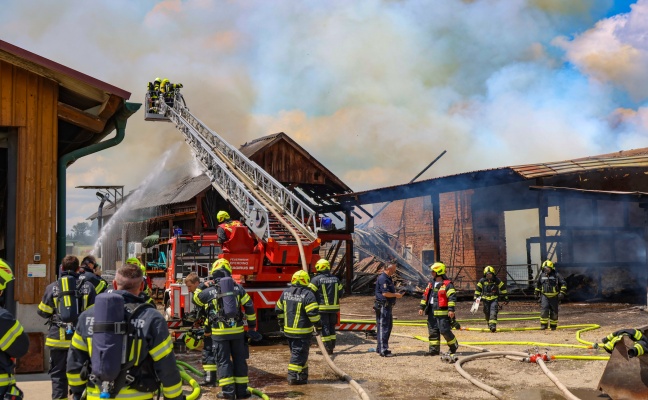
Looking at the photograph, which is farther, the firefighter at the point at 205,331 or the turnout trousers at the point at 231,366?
the firefighter at the point at 205,331

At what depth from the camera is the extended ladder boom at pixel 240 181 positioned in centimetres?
1458

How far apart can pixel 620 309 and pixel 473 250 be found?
30.4 ft

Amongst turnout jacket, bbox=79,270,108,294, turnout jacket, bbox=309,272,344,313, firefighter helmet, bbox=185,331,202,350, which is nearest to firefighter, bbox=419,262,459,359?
turnout jacket, bbox=309,272,344,313

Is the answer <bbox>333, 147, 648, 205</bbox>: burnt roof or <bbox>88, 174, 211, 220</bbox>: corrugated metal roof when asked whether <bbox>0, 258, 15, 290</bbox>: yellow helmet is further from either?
<bbox>88, 174, 211, 220</bbox>: corrugated metal roof

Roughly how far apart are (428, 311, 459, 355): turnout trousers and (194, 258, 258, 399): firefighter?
3969 millimetres

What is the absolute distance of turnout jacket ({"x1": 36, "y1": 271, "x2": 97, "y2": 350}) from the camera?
22.9 ft

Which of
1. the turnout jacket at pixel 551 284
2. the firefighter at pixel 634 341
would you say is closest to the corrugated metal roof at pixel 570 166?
the turnout jacket at pixel 551 284

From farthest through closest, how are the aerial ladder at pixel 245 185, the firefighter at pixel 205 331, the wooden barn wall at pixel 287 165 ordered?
the wooden barn wall at pixel 287 165 → the aerial ladder at pixel 245 185 → the firefighter at pixel 205 331

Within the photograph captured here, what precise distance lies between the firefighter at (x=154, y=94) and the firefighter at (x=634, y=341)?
1928 cm

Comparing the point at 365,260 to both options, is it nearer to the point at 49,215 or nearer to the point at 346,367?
the point at 346,367

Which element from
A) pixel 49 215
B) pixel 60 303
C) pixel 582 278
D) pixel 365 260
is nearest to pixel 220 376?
pixel 60 303

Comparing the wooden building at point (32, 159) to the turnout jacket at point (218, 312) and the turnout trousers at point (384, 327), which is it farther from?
the turnout trousers at point (384, 327)

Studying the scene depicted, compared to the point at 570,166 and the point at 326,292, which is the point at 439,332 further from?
the point at 570,166

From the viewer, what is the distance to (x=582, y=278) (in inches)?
906
